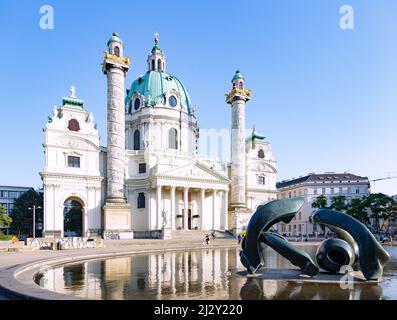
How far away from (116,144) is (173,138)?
62.5 ft

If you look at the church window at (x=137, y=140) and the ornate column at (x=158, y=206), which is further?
the church window at (x=137, y=140)

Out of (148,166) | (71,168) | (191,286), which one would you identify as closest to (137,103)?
(148,166)

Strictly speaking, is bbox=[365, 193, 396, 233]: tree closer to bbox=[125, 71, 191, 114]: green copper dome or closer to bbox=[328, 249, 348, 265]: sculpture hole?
bbox=[125, 71, 191, 114]: green copper dome

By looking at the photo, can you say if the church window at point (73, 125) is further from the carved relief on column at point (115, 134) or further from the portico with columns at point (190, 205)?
the portico with columns at point (190, 205)

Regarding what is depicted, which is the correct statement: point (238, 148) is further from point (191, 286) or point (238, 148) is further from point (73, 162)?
point (191, 286)

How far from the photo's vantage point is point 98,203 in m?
58.1

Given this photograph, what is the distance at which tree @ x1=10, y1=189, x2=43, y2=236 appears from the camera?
76375 millimetres

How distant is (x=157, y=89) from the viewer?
74250 millimetres

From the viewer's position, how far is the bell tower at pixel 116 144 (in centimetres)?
5234

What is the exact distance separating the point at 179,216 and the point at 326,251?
50.5 m

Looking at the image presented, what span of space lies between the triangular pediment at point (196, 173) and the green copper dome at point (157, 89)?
16.1 meters

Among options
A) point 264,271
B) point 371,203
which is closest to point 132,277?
point 264,271

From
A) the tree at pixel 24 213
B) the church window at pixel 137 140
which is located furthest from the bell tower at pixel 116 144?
the tree at pixel 24 213
